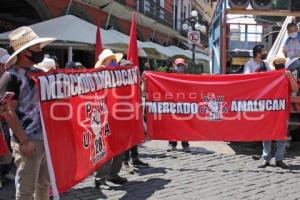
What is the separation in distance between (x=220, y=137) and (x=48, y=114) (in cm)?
468

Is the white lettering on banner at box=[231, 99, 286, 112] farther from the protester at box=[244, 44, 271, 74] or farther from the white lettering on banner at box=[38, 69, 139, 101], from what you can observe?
the white lettering on banner at box=[38, 69, 139, 101]

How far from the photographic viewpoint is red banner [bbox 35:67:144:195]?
4.67 m

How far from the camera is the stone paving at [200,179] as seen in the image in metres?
6.41

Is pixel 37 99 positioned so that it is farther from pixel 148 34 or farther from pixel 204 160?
pixel 148 34

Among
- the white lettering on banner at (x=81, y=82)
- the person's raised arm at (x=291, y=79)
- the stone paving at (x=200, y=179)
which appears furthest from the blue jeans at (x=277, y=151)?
the white lettering on banner at (x=81, y=82)

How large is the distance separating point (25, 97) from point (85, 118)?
4.42 feet

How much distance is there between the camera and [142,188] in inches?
267

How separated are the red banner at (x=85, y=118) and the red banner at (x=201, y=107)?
83cm

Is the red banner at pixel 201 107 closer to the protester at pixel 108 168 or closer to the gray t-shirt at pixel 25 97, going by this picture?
the protester at pixel 108 168

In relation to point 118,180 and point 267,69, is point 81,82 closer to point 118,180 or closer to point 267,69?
point 118,180

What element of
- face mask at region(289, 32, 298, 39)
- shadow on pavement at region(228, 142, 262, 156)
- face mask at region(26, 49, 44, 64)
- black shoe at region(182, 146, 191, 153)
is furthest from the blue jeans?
face mask at region(26, 49, 44, 64)

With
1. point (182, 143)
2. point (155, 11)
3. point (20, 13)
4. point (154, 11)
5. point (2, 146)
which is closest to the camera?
point (2, 146)

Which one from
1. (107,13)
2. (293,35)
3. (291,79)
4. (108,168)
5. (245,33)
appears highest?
(107,13)

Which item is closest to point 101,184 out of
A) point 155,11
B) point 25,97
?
point 25,97
